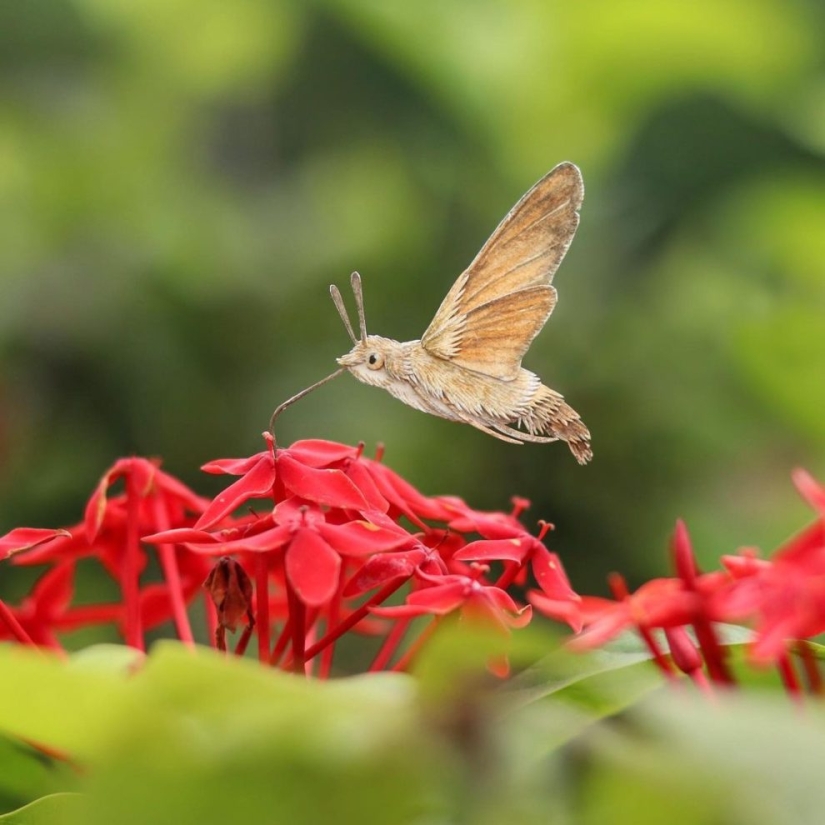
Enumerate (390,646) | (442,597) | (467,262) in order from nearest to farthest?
(442,597), (390,646), (467,262)

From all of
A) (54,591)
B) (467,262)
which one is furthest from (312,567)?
(467,262)

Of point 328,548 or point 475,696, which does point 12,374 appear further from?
point 475,696

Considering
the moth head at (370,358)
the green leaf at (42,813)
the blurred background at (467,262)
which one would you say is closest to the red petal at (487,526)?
the moth head at (370,358)

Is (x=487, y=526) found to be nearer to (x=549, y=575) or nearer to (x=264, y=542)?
(x=549, y=575)

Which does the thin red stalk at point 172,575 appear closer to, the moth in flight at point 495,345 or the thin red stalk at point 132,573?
the thin red stalk at point 132,573

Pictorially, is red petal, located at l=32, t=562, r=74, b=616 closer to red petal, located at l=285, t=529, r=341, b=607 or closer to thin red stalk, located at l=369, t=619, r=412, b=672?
thin red stalk, located at l=369, t=619, r=412, b=672

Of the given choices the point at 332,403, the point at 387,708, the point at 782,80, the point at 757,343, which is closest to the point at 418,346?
the point at 387,708

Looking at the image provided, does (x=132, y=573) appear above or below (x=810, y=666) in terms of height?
below
